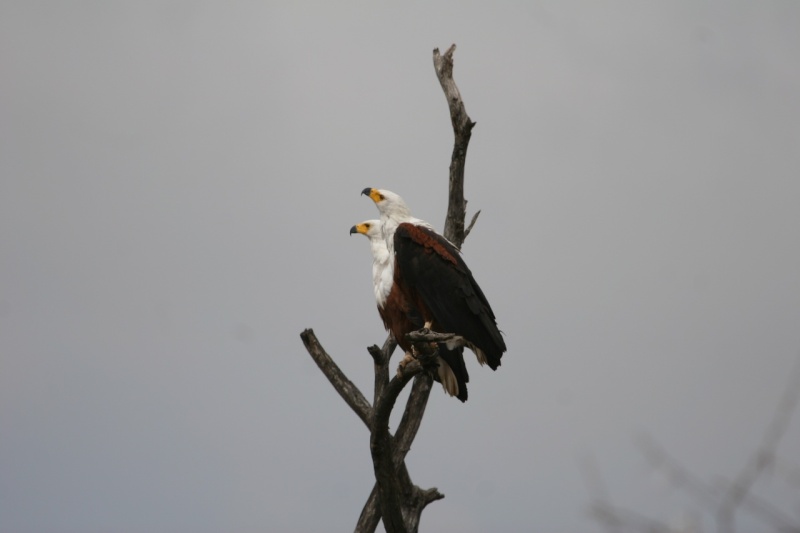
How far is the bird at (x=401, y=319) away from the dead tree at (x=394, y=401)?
0.47ft

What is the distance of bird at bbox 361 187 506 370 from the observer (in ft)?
17.3

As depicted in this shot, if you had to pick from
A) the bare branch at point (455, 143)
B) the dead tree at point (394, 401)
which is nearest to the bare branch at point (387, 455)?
the dead tree at point (394, 401)

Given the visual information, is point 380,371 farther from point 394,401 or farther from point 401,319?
point 394,401

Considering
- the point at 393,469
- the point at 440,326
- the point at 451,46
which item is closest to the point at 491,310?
the point at 440,326

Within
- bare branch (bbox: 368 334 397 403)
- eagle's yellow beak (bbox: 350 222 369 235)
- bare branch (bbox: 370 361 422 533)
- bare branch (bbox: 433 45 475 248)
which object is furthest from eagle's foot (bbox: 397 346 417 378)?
bare branch (bbox: 433 45 475 248)

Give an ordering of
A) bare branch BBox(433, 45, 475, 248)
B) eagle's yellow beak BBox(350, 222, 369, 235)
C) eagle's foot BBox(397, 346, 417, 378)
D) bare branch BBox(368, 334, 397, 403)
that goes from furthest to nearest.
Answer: bare branch BBox(433, 45, 475, 248), eagle's yellow beak BBox(350, 222, 369, 235), bare branch BBox(368, 334, 397, 403), eagle's foot BBox(397, 346, 417, 378)

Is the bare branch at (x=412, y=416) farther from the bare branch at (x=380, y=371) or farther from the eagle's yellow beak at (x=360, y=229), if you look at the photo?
the eagle's yellow beak at (x=360, y=229)

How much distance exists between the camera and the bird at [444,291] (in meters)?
5.28

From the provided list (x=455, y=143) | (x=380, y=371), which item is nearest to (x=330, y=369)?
(x=380, y=371)

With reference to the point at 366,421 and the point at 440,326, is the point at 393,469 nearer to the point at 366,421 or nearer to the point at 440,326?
the point at 366,421

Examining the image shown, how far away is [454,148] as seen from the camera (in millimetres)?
6379

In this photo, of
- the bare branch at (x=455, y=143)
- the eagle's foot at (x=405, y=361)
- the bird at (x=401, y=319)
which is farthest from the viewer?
the bare branch at (x=455, y=143)

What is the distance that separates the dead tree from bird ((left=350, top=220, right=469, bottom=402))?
0.47ft

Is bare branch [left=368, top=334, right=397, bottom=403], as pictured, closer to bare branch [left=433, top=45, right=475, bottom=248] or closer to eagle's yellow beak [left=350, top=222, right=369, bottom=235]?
eagle's yellow beak [left=350, top=222, right=369, bottom=235]
